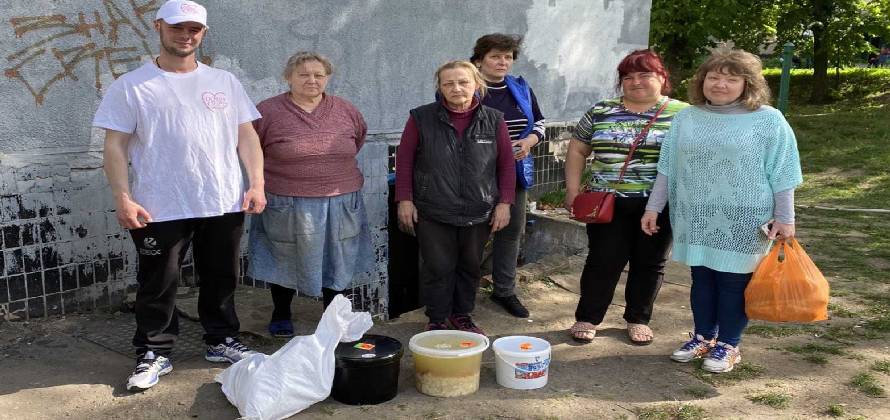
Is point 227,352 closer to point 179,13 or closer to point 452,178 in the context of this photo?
point 452,178

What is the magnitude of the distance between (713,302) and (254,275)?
249 cm

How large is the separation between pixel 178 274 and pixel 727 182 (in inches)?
107

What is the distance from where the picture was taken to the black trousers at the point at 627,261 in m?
4.36

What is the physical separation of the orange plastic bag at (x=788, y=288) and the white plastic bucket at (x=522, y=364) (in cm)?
107

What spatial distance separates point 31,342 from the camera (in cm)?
415

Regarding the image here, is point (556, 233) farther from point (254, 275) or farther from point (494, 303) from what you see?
point (254, 275)

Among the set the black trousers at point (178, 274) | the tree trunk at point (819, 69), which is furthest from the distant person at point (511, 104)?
the tree trunk at point (819, 69)

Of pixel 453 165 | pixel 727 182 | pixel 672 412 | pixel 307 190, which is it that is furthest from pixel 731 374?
pixel 307 190

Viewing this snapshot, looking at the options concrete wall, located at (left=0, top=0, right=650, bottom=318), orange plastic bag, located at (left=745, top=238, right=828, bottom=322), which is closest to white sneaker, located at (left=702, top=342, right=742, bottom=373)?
orange plastic bag, located at (left=745, top=238, right=828, bottom=322)

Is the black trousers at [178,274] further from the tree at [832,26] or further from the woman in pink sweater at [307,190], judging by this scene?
the tree at [832,26]

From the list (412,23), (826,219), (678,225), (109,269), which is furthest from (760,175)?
(826,219)

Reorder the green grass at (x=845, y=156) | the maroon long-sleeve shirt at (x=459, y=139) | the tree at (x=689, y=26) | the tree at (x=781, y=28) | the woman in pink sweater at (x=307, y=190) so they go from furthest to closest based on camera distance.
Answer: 1. the tree at (x=781, y=28)
2. the tree at (x=689, y=26)
3. the green grass at (x=845, y=156)
4. the maroon long-sleeve shirt at (x=459, y=139)
5. the woman in pink sweater at (x=307, y=190)

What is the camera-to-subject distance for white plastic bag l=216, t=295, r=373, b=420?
3.33 metres

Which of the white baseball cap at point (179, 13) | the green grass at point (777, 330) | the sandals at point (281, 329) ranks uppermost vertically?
the white baseball cap at point (179, 13)
